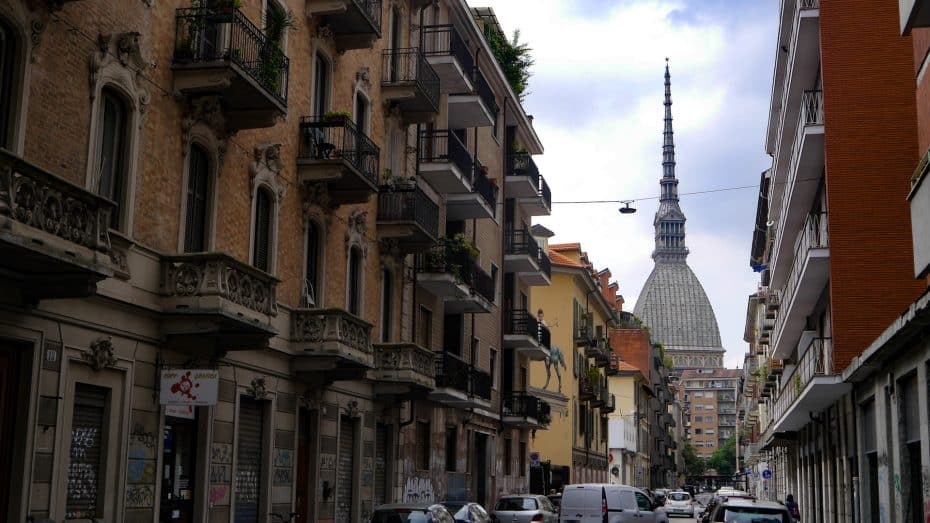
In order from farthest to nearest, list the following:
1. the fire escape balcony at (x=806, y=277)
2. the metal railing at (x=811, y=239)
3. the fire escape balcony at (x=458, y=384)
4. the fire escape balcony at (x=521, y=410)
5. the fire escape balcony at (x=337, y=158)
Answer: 1. the fire escape balcony at (x=521, y=410)
2. the fire escape balcony at (x=458, y=384)
3. the metal railing at (x=811, y=239)
4. the fire escape balcony at (x=806, y=277)
5. the fire escape balcony at (x=337, y=158)

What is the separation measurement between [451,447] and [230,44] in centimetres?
1936

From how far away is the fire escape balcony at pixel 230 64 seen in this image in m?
17.6

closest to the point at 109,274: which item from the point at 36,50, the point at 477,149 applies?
the point at 36,50

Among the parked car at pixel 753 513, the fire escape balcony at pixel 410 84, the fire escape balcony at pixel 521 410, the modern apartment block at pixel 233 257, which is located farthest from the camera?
the fire escape balcony at pixel 521 410

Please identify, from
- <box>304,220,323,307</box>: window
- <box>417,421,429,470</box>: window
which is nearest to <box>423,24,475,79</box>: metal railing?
<box>304,220,323,307</box>: window

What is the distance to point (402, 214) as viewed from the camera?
27.9 m

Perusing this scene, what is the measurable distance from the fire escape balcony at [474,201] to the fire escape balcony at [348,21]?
8.88 meters

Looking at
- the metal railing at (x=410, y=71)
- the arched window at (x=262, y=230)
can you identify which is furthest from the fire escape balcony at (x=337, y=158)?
the metal railing at (x=410, y=71)

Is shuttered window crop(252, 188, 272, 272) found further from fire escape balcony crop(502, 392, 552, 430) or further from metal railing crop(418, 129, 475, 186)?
fire escape balcony crop(502, 392, 552, 430)

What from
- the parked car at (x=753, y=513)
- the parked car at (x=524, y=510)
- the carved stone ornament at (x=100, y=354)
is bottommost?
the parked car at (x=524, y=510)

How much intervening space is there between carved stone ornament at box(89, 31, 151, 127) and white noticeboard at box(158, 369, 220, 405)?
156 inches

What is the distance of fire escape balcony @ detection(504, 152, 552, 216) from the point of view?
4231 cm

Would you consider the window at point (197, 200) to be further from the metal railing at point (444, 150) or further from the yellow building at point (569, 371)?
the yellow building at point (569, 371)

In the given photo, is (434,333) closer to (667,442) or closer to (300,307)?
(300,307)
